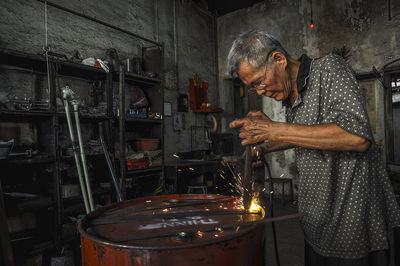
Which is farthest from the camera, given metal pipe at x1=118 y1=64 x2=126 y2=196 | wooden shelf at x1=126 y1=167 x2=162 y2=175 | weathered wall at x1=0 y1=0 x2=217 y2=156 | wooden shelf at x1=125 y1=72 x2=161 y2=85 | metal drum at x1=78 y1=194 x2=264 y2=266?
wooden shelf at x1=125 y1=72 x2=161 y2=85

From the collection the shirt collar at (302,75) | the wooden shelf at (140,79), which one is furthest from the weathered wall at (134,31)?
the shirt collar at (302,75)

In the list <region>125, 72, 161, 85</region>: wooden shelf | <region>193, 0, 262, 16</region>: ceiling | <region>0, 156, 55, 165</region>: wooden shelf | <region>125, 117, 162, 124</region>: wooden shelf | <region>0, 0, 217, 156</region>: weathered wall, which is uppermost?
<region>193, 0, 262, 16</region>: ceiling

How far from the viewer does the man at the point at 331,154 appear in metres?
1.15

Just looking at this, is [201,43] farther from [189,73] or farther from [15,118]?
[15,118]

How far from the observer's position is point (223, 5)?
7090mm

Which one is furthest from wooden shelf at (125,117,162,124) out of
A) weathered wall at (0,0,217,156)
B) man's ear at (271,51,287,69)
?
man's ear at (271,51,287,69)

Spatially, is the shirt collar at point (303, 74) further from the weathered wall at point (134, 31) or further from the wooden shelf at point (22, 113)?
the weathered wall at point (134, 31)

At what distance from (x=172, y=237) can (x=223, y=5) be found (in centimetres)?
725

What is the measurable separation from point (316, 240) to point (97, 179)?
3.40m

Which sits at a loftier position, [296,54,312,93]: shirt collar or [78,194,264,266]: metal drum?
[296,54,312,93]: shirt collar

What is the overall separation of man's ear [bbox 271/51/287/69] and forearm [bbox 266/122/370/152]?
1.30 feet

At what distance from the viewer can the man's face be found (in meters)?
1.43

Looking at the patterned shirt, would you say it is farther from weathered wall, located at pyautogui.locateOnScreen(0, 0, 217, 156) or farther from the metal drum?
weathered wall, located at pyautogui.locateOnScreen(0, 0, 217, 156)

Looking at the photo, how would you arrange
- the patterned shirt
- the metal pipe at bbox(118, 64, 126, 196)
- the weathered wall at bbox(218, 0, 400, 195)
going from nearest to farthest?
the patterned shirt < the metal pipe at bbox(118, 64, 126, 196) < the weathered wall at bbox(218, 0, 400, 195)
